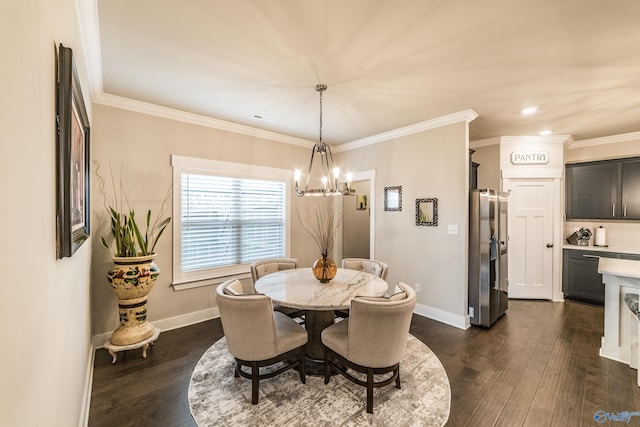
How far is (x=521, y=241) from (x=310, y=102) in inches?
166

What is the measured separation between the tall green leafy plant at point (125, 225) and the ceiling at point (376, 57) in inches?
43.0

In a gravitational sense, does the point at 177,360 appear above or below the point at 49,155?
below

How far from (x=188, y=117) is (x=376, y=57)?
254 cm

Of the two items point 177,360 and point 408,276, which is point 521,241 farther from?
point 177,360

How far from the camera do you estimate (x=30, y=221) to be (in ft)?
2.47

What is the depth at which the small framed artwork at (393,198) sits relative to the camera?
13.7ft

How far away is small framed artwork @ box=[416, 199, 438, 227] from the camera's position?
12.3 ft

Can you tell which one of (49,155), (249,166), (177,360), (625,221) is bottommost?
(177,360)

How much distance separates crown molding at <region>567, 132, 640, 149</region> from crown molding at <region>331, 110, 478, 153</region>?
2.78 metres

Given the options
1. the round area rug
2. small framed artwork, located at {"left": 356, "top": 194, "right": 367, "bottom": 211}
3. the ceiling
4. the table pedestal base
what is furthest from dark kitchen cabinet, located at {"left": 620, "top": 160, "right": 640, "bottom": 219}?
the table pedestal base

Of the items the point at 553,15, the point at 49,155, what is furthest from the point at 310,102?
the point at 49,155

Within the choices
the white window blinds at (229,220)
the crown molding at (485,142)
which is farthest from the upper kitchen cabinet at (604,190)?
the white window blinds at (229,220)

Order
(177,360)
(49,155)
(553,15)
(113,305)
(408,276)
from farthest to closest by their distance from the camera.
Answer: (408,276) → (113,305) → (177,360) → (553,15) → (49,155)

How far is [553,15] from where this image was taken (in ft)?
5.73
